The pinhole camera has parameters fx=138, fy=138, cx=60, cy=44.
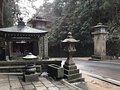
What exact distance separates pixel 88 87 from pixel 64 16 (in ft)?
68.0

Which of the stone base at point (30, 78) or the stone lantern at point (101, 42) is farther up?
the stone lantern at point (101, 42)

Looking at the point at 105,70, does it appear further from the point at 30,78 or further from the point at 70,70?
the point at 30,78

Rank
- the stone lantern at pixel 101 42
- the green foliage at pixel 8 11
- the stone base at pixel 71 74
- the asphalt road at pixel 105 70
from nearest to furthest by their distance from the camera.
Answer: the stone base at pixel 71 74, the asphalt road at pixel 105 70, the stone lantern at pixel 101 42, the green foliage at pixel 8 11

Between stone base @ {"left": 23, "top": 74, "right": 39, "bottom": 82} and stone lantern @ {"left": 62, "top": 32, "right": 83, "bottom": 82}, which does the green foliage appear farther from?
stone base @ {"left": 23, "top": 74, "right": 39, "bottom": 82}

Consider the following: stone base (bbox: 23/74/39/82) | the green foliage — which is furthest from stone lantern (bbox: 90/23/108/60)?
the green foliage

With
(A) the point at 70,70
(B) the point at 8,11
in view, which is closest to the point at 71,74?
(A) the point at 70,70

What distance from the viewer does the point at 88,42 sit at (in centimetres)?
2109

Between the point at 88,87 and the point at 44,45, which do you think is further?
the point at 44,45

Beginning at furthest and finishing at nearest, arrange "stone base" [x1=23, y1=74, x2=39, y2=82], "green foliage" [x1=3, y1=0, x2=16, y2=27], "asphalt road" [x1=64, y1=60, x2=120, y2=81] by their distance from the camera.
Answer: "green foliage" [x1=3, y1=0, x2=16, y2=27] < "asphalt road" [x1=64, y1=60, x2=120, y2=81] < "stone base" [x1=23, y1=74, x2=39, y2=82]

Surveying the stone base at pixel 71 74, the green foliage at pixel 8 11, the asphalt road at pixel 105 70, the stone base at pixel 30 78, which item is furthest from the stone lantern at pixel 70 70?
the green foliage at pixel 8 11

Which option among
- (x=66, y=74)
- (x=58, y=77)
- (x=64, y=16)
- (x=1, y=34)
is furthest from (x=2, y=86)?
(x=64, y=16)

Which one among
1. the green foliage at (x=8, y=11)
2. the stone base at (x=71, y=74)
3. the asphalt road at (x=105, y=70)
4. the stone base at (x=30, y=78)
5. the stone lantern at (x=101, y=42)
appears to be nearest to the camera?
the stone base at (x=30, y=78)

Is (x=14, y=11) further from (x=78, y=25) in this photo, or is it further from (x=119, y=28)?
(x=119, y=28)

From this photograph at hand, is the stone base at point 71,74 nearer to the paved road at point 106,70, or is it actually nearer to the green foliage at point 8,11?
the paved road at point 106,70
